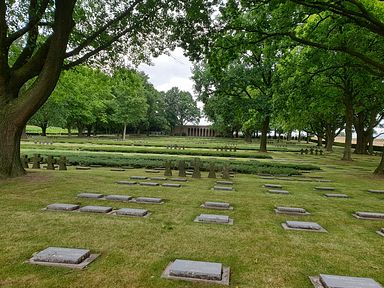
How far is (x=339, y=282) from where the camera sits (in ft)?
11.4

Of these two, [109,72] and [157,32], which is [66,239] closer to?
[157,32]

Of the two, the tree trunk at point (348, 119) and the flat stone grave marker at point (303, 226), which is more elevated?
the tree trunk at point (348, 119)

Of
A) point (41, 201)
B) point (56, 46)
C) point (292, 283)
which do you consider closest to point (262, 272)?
Answer: point (292, 283)

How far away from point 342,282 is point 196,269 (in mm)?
1654

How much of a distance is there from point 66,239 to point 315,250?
379 cm

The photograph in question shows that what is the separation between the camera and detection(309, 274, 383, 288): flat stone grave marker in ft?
11.2

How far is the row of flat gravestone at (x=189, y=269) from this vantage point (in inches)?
138

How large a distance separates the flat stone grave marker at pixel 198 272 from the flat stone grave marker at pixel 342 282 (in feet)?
3.50

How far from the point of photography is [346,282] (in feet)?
11.4

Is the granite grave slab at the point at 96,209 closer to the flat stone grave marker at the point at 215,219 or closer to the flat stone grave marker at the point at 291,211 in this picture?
the flat stone grave marker at the point at 215,219

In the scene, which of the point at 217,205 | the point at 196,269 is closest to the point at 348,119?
the point at 217,205

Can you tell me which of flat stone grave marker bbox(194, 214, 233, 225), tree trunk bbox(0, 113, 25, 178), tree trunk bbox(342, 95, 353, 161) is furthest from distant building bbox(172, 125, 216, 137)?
flat stone grave marker bbox(194, 214, 233, 225)

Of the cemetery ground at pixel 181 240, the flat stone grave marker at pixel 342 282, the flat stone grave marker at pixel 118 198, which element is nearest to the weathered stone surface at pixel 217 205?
the cemetery ground at pixel 181 240

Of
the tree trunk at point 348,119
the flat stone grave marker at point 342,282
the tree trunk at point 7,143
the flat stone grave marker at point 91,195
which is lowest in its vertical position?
the flat stone grave marker at point 91,195
